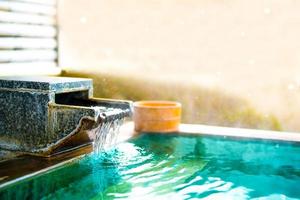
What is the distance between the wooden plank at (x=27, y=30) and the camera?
6.36 meters

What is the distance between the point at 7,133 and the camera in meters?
5.01

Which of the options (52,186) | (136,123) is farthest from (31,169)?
(136,123)

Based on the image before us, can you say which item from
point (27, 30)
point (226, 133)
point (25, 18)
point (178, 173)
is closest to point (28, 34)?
point (27, 30)

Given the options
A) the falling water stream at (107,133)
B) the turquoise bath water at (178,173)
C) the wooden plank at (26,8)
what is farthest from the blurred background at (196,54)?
the falling water stream at (107,133)

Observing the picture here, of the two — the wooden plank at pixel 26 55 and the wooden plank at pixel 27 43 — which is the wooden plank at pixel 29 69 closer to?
the wooden plank at pixel 26 55

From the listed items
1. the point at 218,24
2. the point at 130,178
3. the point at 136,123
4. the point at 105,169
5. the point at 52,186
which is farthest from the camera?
the point at 218,24

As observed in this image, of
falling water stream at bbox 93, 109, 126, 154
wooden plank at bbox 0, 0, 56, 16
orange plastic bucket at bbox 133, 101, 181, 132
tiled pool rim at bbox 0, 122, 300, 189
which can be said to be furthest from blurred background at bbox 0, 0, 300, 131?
falling water stream at bbox 93, 109, 126, 154

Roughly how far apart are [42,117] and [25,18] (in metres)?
2.55

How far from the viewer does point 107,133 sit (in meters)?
5.41

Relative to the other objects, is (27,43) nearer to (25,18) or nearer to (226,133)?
(25,18)

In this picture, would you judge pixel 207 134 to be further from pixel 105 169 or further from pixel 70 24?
pixel 70 24

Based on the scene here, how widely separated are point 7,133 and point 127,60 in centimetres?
314

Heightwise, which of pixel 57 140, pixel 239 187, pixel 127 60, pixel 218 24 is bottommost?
pixel 239 187

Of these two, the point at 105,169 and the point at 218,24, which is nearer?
the point at 105,169
